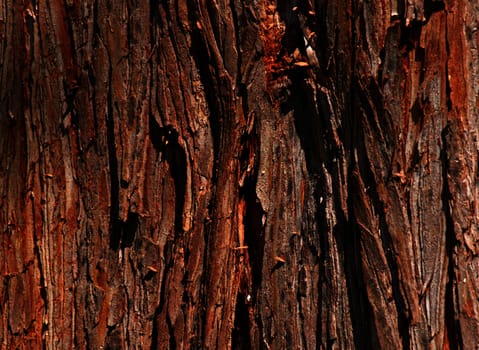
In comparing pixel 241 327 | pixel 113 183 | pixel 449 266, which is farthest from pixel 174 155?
pixel 449 266

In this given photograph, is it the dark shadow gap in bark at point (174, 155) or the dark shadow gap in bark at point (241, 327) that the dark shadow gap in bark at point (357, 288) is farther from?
the dark shadow gap in bark at point (174, 155)

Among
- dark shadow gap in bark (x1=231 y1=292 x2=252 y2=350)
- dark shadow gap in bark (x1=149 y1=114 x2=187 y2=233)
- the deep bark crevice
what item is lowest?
dark shadow gap in bark (x1=231 y1=292 x2=252 y2=350)

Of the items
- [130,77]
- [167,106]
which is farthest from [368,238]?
[130,77]

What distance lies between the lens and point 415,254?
5.24 feet

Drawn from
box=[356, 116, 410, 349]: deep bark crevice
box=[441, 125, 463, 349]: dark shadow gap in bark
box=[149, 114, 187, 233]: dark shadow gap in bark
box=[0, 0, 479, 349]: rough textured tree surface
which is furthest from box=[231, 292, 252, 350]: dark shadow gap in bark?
box=[441, 125, 463, 349]: dark shadow gap in bark

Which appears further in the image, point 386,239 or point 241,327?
point 241,327

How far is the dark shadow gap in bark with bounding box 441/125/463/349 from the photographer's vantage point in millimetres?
1588

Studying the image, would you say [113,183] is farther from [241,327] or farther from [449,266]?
[449,266]

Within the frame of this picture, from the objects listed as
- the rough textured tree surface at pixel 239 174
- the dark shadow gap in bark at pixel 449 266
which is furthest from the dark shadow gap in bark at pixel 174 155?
the dark shadow gap in bark at pixel 449 266

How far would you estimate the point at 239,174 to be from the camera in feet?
5.42

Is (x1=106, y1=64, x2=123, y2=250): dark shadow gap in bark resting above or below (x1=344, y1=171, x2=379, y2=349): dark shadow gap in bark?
above

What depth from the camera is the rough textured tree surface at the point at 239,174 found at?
1583 millimetres

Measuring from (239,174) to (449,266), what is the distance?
1.68ft

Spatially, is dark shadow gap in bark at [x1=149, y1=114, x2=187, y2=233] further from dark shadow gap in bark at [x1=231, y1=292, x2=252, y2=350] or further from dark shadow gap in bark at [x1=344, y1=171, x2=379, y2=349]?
dark shadow gap in bark at [x1=344, y1=171, x2=379, y2=349]
